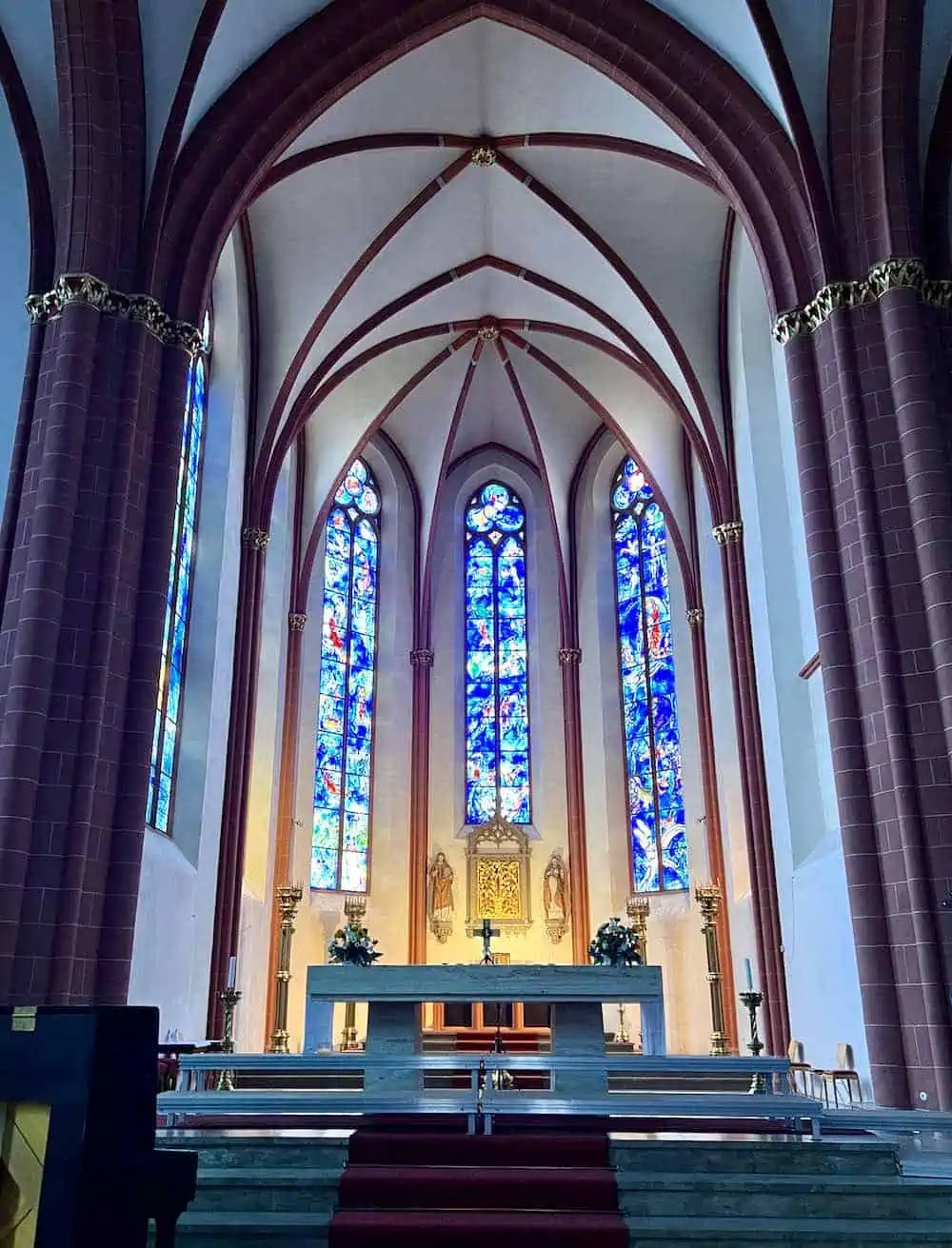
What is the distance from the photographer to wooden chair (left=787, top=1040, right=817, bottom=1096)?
11461 mm

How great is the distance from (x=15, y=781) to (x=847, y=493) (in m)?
7.65

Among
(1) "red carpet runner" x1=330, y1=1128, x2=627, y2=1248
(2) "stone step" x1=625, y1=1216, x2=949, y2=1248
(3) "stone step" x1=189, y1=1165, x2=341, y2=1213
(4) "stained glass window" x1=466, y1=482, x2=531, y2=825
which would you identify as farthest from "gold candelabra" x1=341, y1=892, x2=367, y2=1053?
(2) "stone step" x1=625, y1=1216, x2=949, y2=1248

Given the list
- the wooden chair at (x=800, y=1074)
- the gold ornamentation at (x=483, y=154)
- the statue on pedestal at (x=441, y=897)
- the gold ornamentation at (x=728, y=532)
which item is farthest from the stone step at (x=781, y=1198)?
the statue on pedestal at (x=441, y=897)

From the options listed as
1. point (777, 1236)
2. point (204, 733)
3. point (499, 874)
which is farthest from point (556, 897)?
point (777, 1236)

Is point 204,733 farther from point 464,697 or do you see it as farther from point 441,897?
point 464,697

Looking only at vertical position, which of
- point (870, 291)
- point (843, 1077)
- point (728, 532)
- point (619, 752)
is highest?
point (728, 532)

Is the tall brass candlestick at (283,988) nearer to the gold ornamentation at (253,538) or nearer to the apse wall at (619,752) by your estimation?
the gold ornamentation at (253,538)

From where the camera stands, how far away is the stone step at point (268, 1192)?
544 centimetres

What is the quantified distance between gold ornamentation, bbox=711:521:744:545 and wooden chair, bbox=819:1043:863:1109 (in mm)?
7311

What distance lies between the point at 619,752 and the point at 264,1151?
1483 centimetres

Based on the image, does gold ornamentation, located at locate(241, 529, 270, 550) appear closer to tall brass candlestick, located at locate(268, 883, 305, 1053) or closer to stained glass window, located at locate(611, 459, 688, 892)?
tall brass candlestick, located at locate(268, 883, 305, 1053)

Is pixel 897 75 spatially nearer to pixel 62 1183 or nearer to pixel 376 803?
pixel 62 1183

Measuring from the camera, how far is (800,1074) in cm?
1210

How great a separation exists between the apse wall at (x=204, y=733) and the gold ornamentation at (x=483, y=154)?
367 centimetres
